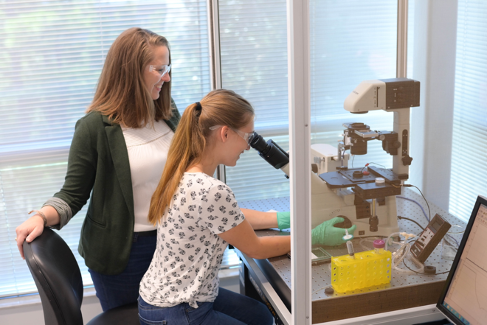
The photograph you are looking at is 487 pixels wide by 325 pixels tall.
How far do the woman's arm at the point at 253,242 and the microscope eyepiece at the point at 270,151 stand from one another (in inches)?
10.6

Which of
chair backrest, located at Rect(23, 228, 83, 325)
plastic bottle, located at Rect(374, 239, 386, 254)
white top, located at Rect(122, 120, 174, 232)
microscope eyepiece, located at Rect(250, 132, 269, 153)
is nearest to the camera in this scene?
plastic bottle, located at Rect(374, 239, 386, 254)

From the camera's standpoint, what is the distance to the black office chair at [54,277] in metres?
1.33

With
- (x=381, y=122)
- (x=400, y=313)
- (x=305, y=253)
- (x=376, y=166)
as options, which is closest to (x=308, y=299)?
(x=305, y=253)

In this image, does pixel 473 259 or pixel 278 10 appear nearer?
pixel 473 259

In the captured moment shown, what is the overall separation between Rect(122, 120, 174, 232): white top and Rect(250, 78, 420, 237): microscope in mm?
747

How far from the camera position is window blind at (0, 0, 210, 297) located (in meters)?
2.27

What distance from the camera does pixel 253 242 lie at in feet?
4.63

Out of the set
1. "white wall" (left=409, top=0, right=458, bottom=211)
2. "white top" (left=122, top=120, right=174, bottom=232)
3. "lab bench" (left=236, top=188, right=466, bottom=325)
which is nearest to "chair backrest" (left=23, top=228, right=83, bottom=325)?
"white top" (left=122, top=120, right=174, bottom=232)

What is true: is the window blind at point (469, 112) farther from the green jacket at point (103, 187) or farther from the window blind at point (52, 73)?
the window blind at point (52, 73)

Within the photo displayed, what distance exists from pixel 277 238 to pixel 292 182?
1.44 ft

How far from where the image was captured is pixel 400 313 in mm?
1221

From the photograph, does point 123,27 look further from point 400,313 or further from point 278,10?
point 400,313

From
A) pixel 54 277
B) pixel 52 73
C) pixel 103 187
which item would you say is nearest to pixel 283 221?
pixel 103 187

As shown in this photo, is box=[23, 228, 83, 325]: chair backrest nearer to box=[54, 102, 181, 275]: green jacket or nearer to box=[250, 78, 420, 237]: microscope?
box=[54, 102, 181, 275]: green jacket
